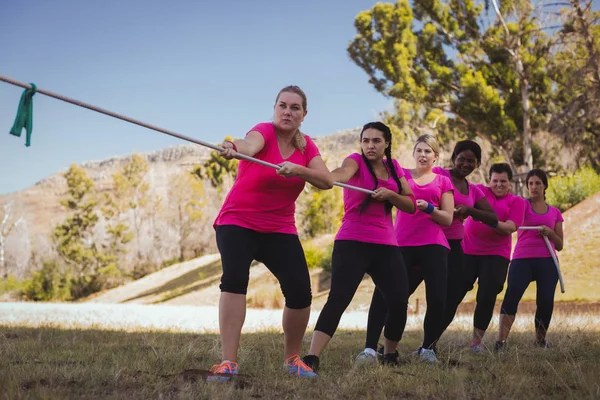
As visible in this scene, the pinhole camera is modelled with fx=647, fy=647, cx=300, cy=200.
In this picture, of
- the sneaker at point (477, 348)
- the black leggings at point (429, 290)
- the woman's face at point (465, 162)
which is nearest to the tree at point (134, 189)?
the sneaker at point (477, 348)

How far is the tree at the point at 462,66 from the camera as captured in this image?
1109 inches

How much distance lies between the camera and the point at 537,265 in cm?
746

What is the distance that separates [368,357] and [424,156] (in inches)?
79.7

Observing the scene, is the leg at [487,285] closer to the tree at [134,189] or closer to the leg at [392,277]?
the leg at [392,277]

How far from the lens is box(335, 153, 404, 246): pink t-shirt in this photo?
5.25m

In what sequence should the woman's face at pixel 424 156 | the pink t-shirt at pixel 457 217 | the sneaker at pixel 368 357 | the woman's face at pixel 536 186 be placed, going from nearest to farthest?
the sneaker at pixel 368 357, the woman's face at pixel 424 156, the pink t-shirt at pixel 457 217, the woman's face at pixel 536 186

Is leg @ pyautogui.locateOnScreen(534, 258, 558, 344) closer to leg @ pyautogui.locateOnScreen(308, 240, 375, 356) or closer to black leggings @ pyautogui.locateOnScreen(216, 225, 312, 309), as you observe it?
leg @ pyautogui.locateOnScreen(308, 240, 375, 356)

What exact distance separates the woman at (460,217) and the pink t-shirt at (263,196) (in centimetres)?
Result: 245

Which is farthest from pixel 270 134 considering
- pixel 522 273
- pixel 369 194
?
pixel 522 273

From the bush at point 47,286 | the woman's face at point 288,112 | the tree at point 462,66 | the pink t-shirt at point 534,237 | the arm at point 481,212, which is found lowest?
the bush at point 47,286

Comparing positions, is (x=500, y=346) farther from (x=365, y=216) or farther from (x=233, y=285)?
(x=233, y=285)

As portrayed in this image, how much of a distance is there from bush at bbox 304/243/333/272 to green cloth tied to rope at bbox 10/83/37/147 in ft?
61.5

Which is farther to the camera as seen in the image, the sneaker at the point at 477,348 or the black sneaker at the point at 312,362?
the sneaker at the point at 477,348

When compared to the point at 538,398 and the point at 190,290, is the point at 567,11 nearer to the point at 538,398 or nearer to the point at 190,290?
the point at 190,290
